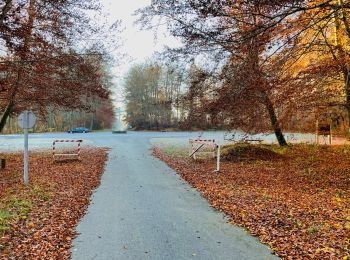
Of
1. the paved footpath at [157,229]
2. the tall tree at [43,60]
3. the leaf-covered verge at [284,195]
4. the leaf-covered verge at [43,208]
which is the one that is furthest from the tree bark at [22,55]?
the leaf-covered verge at [284,195]

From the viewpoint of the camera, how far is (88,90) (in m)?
16.9

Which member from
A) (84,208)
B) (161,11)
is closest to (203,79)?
(161,11)

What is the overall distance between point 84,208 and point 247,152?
11.8 m

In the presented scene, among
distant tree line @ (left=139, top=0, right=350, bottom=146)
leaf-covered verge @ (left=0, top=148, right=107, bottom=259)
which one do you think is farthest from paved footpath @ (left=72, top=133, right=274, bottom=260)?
distant tree line @ (left=139, top=0, right=350, bottom=146)

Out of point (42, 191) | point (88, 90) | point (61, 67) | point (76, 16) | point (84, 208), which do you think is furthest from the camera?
point (88, 90)

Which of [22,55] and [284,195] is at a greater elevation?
[22,55]

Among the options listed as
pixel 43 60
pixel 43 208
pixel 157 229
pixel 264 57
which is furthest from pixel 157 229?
pixel 43 60

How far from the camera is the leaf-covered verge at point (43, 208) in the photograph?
17.8ft

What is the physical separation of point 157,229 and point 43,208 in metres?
3.12

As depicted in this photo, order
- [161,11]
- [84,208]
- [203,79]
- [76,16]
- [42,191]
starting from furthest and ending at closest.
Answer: [76,16] → [203,79] → [161,11] → [42,191] → [84,208]

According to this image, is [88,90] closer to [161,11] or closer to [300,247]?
[161,11]

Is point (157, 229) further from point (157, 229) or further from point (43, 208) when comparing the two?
point (43, 208)

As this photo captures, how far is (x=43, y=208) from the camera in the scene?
26.0 ft

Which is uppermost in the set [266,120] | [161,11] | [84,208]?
[161,11]
